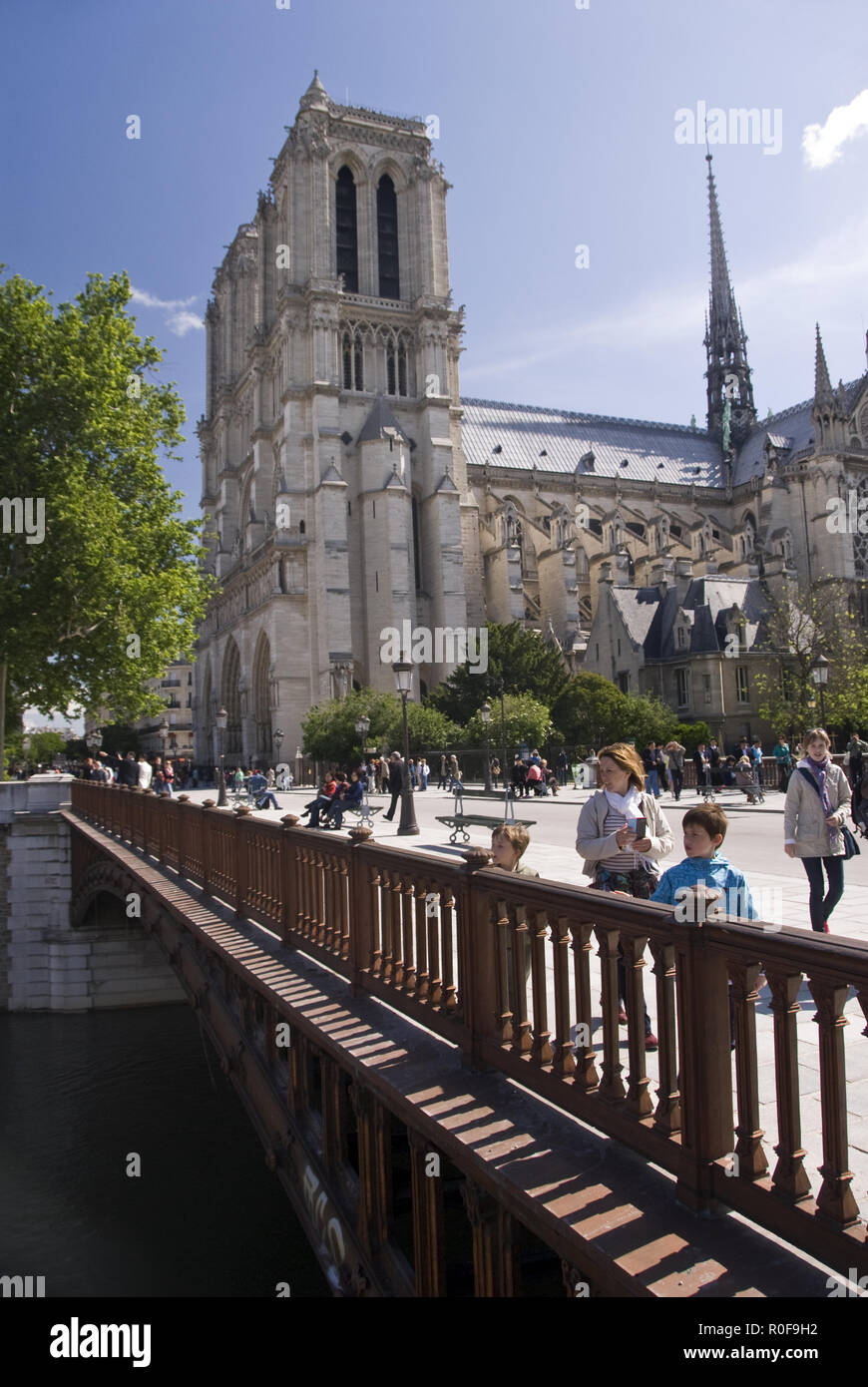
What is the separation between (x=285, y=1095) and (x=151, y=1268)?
5567mm

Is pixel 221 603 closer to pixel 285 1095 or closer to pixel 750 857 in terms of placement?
pixel 750 857

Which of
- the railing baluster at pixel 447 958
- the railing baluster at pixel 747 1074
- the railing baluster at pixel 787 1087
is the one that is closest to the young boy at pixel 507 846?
the railing baluster at pixel 447 958

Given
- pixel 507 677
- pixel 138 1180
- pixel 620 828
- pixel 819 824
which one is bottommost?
pixel 138 1180

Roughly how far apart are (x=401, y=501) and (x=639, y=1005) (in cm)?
4881

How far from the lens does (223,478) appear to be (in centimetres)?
6397

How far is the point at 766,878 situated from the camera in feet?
36.9

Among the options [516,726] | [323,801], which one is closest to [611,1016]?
[323,801]

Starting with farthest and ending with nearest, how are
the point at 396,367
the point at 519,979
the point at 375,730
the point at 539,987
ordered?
the point at 396,367 < the point at 375,730 < the point at 519,979 < the point at 539,987

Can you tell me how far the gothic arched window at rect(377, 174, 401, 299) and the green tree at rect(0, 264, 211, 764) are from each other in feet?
110

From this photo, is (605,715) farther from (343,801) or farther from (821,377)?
(821,377)

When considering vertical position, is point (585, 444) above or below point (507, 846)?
above

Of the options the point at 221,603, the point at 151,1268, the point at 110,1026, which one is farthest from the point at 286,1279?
the point at 221,603

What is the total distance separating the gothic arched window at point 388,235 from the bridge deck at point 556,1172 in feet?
188
